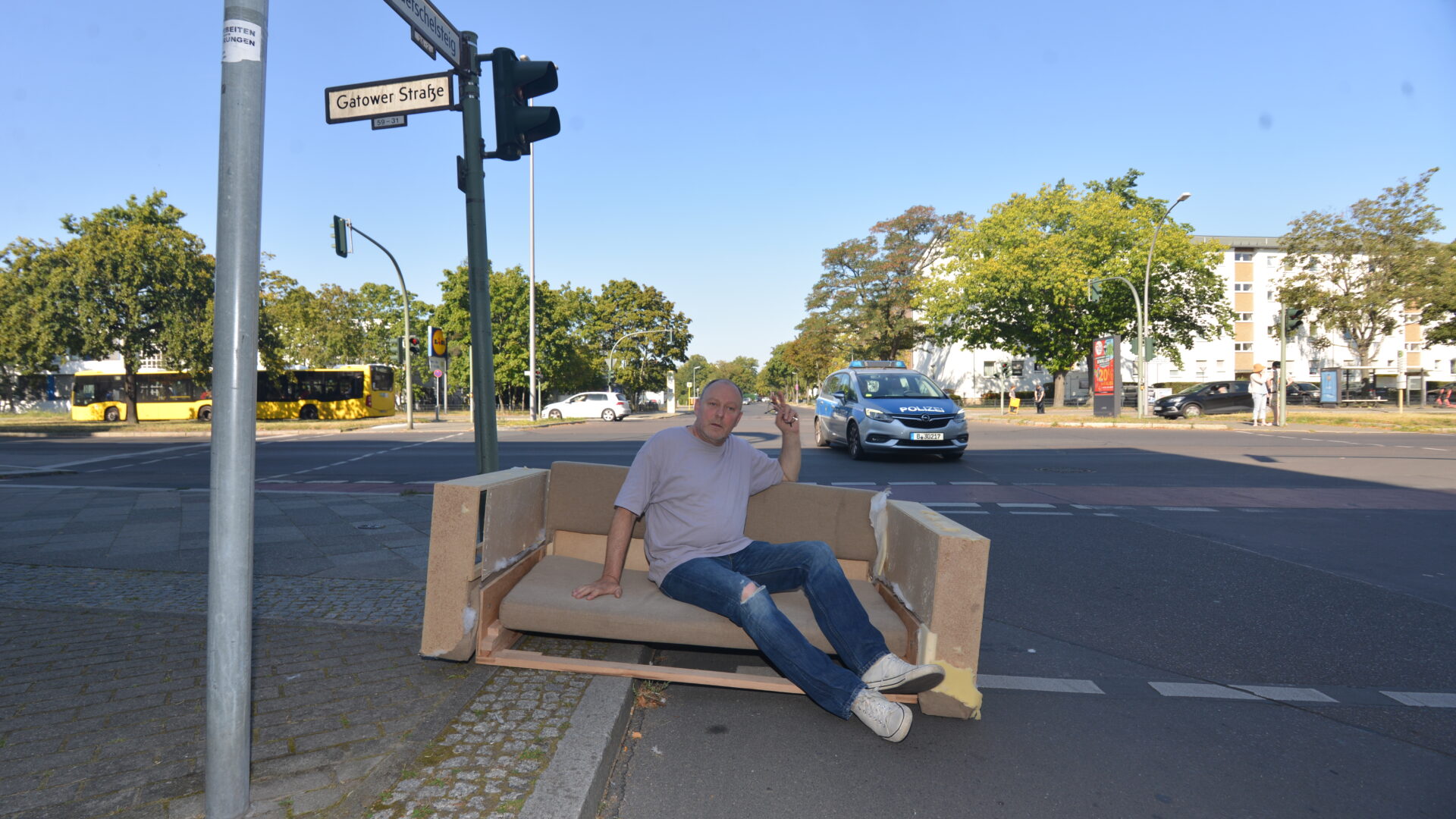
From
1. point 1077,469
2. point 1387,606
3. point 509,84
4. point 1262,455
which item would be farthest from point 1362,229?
Result: point 509,84

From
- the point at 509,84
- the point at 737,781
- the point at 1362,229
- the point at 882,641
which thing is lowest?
the point at 737,781

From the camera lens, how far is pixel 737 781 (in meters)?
2.70

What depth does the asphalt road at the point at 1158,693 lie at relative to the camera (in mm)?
2627

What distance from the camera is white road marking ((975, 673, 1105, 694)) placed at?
3.58m

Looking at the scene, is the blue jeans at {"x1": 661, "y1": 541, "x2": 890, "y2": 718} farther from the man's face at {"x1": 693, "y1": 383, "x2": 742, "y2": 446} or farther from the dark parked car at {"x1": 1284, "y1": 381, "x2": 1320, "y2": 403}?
the dark parked car at {"x1": 1284, "y1": 381, "x2": 1320, "y2": 403}

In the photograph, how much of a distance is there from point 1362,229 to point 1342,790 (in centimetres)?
5685

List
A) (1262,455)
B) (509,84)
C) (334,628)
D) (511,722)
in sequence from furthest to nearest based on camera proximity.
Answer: (1262,455) < (509,84) < (334,628) < (511,722)

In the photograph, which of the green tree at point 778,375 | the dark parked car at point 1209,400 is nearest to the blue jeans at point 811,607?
the dark parked car at point 1209,400

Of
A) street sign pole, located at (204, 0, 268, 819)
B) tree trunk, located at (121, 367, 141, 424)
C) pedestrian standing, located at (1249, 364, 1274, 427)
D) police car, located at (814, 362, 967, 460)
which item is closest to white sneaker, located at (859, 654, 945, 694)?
street sign pole, located at (204, 0, 268, 819)

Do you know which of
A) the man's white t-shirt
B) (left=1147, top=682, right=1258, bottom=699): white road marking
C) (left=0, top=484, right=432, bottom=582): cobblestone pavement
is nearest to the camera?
(left=1147, top=682, right=1258, bottom=699): white road marking

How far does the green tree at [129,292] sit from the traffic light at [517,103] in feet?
111

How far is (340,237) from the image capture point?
1648 centimetres

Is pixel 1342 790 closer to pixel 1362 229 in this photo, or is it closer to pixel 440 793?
pixel 440 793

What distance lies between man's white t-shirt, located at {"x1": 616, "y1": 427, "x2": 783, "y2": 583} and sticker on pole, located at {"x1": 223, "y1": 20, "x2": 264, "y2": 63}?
2.09 metres
